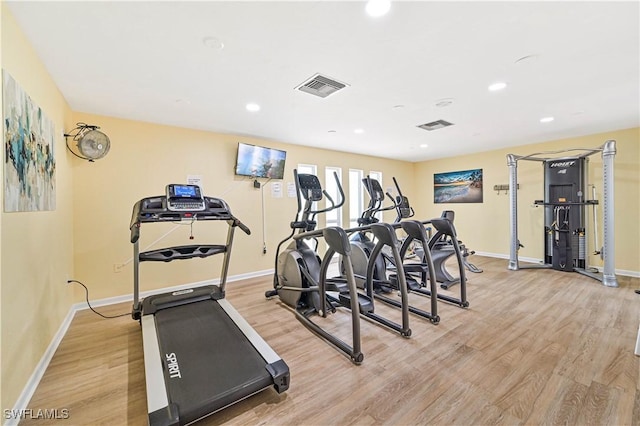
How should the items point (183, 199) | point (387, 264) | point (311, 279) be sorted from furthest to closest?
1. point (387, 264)
2. point (311, 279)
3. point (183, 199)

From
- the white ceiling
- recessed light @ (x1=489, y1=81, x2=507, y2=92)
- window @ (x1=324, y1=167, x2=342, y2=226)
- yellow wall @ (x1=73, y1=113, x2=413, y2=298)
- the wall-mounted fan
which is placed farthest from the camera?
window @ (x1=324, y1=167, x2=342, y2=226)

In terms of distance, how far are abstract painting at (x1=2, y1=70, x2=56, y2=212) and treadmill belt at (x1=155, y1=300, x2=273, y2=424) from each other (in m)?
1.36

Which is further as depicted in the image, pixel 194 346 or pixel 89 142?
pixel 89 142

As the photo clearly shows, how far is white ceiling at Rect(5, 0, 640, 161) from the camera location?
170cm

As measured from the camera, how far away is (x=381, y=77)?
2.55 metres

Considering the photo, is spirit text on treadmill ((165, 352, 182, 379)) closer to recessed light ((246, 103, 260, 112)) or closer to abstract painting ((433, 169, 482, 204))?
recessed light ((246, 103, 260, 112))

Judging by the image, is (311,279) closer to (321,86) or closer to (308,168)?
(321,86)

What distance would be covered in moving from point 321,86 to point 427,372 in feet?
8.98

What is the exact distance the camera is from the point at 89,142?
3.10 m

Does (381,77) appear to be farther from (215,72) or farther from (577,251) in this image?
(577,251)

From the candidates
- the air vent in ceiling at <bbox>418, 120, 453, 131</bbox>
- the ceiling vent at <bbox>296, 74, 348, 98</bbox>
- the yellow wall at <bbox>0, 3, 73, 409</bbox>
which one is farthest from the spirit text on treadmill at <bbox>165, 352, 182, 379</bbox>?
the air vent in ceiling at <bbox>418, 120, 453, 131</bbox>

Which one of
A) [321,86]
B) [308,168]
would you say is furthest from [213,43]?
[308,168]

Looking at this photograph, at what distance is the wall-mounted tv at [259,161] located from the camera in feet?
14.6

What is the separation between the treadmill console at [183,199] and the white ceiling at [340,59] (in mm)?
1052
